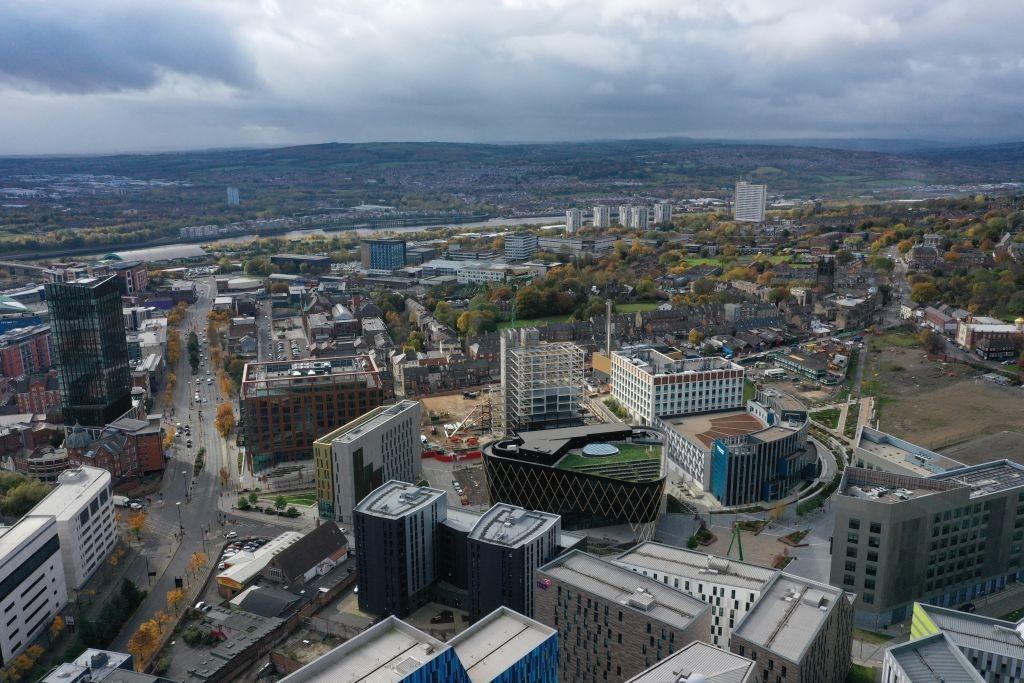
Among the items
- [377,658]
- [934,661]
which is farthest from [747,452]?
[377,658]

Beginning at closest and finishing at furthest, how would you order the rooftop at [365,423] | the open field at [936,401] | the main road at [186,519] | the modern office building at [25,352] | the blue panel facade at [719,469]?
the main road at [186,519] < the rooftop at [365,423] < the blue panel facade at [719,469] < the open field at [936,401] < the modern office building at [25,352]

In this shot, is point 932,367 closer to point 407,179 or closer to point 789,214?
point 789,214

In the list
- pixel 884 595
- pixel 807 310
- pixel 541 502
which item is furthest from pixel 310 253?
pixel 884 595

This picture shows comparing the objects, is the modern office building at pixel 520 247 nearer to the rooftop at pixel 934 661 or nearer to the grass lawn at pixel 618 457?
the grass lawn at pixel 618 457

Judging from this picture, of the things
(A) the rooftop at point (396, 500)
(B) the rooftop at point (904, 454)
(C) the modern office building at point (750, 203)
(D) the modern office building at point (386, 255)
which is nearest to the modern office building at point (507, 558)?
(A) the rooftop at point (396, 500)

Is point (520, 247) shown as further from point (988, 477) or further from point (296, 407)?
point (988, 477)

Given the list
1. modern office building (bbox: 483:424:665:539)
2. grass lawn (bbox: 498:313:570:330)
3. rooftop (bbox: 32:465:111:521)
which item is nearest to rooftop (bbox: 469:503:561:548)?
modern office building (bbox: 483:424:665:539)

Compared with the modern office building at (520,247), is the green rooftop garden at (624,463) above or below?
below

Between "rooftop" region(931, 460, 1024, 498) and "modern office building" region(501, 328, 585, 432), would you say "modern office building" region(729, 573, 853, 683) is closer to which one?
"rooftop" region(931, 460, 1024, 498)
